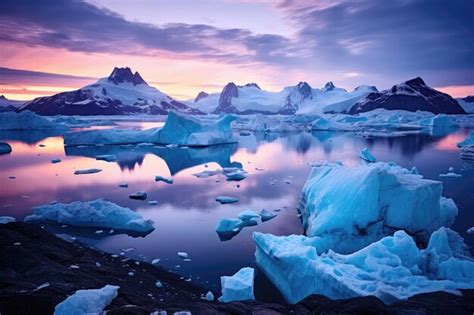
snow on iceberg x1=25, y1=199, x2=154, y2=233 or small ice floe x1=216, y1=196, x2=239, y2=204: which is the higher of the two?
snow on iceberg x1=25, y1=199, x2=154, y2=233

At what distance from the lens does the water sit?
23.5 feet

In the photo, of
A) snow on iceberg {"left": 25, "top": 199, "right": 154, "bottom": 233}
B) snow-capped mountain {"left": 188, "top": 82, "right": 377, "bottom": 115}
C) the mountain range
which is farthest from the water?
snow-capped mountain {"left": 188, "top": 82, "right": 377, "bottom": 115}

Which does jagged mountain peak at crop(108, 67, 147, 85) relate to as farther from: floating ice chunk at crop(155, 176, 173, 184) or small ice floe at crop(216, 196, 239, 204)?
small ice floe at crop(216, 196, 239, 204)

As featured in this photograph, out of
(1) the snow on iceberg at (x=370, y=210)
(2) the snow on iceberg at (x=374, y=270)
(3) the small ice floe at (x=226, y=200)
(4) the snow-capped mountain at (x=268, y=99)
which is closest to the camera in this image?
(2) the snow on iceberg at (x=374, y=270)

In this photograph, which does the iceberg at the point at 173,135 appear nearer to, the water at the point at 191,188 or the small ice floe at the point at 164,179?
the water at the point at 191,188

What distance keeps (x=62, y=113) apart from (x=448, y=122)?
294 feet

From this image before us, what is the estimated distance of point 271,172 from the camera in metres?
16.3

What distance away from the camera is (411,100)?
274 ft

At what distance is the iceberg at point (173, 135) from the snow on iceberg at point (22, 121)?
1544cm

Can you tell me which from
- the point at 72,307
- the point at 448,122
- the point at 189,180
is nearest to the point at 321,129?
the point at 448,122

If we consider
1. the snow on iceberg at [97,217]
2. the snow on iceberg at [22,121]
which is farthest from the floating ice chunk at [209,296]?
the snow on iceberg at [22,121]

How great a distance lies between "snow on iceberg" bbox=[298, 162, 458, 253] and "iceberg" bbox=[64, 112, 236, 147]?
748 inches

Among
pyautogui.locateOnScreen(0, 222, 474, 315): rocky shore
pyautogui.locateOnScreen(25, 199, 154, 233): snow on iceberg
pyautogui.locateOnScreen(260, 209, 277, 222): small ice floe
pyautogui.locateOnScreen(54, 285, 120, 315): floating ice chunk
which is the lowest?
pyautogui.locateOnScreen(260, 209, 277, 222): small ice floe

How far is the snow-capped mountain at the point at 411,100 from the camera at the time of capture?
80.5 meters
